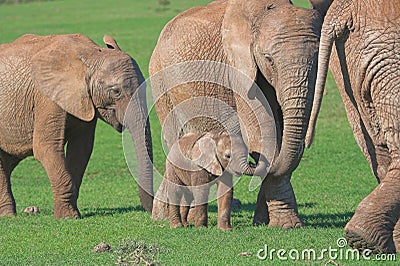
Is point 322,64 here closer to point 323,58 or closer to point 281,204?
point 323,58

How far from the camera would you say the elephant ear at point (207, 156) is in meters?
10.1

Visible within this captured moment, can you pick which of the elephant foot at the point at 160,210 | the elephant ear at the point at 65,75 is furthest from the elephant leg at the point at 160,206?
the elephant ear at the point at 65,75

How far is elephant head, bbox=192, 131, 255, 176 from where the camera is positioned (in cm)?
997

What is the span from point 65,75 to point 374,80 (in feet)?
16.8

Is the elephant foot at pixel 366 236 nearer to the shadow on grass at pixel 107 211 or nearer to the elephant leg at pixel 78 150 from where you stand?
the shadow on grass at pixel 107 211

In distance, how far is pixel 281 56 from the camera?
30.8ft

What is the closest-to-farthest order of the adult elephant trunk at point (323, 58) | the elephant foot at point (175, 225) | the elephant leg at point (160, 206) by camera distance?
the adult elephant trunk at point (323, 58) < the elephant foot at point (175, 225) < the elephant leg at point (160, 206)

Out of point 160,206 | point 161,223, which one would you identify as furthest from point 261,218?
point 160,206

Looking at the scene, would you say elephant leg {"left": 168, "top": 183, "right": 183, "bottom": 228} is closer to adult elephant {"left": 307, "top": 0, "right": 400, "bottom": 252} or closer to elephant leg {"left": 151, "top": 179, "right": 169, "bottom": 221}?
elephant leg {"left": 151, "top": 179, "right": 169, "bottom": 221}

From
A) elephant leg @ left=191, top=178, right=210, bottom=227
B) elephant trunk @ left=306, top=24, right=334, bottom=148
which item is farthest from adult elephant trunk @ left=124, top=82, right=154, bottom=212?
elephant trunk @ left=306, top=24, right=334, bottom=148

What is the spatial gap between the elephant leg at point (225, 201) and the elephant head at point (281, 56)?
1.41 feet

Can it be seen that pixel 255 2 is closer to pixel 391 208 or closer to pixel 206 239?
pixel 206 239

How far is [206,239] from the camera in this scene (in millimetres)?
9445

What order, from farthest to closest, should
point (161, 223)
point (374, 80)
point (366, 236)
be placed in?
point (161, 223) → point (374, 80) → point (366, 236)
